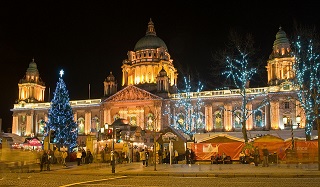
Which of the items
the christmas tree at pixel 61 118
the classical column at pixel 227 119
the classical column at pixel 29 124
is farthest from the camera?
the classical column at pixel 29 124

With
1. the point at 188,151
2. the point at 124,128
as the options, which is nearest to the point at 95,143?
the point at 188,151

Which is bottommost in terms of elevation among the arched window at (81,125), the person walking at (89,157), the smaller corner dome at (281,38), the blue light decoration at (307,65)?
the person walking at (89,157)

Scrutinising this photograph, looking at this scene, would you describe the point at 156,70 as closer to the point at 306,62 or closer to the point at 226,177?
the point at 306,62

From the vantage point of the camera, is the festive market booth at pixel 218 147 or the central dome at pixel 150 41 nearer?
the festive market booth at pixel 218 147

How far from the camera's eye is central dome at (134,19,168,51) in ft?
368

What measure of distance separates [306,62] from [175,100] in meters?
50.7

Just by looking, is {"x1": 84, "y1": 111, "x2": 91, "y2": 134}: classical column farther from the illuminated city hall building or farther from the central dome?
the central dome

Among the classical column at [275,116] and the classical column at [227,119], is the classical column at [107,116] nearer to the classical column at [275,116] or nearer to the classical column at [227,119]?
the classical column at [227,119]

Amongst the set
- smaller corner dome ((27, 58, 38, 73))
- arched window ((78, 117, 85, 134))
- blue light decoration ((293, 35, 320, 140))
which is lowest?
arched window ((78, 117, 85, 134))

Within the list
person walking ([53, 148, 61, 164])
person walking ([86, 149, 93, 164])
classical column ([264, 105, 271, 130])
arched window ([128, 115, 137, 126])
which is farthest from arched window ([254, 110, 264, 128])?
person walking ([53, 148, 61, 164])

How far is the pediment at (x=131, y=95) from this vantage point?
311 feet

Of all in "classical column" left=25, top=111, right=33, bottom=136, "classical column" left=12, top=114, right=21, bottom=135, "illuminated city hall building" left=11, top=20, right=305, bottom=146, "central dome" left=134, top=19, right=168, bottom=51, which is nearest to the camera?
"illuminated city hall building" left=11, top=20, right=305, bottom=146

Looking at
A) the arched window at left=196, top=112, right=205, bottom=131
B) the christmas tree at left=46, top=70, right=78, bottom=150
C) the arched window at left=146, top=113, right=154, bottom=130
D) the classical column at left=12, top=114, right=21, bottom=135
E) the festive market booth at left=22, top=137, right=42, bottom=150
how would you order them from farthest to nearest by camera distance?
the classical column at left=12, top=114, right=21, bottom=135, the arched window at left=146, top=113, right=154, bottom=130, the arched window at left=196, top=112, right=205, bottom=131, the christmas tree at left=46, top=70, right=78, bottom=150, the festive market booth at left=22, top=137, right=42, bottom=150

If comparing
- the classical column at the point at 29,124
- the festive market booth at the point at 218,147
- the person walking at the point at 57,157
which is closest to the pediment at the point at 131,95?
the classical column at the point at 29,124
